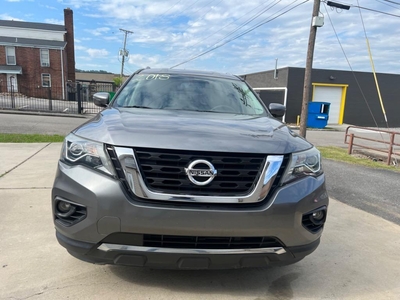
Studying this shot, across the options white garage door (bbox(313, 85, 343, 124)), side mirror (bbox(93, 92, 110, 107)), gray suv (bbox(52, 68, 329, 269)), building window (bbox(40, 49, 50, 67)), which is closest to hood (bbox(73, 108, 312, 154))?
gray suv (bbox(52, 68, 329, 269))

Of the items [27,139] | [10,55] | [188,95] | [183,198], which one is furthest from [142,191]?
[10,55]

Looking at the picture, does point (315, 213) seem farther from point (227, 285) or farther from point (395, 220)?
point (395, 220)

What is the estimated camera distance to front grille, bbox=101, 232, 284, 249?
2.06 m

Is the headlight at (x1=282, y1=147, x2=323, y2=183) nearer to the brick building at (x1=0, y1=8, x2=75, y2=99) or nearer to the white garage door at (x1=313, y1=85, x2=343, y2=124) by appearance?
the white garage door at (x1=313, y1=85, x2=343, y2=124)

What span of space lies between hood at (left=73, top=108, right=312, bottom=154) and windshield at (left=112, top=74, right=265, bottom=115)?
617mm

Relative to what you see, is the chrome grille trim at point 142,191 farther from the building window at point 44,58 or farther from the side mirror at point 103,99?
the building window at point 44,58

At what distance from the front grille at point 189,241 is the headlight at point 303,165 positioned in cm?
46

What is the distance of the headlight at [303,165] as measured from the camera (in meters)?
2.26

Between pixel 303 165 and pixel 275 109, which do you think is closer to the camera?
pixel 303 165

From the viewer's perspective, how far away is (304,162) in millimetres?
2363

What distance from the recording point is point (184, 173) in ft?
6.82

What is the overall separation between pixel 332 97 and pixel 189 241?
27759 mm

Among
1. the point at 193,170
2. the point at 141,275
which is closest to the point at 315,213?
the point at 193,170

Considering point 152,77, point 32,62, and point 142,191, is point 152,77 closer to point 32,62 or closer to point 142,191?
point 142,191
